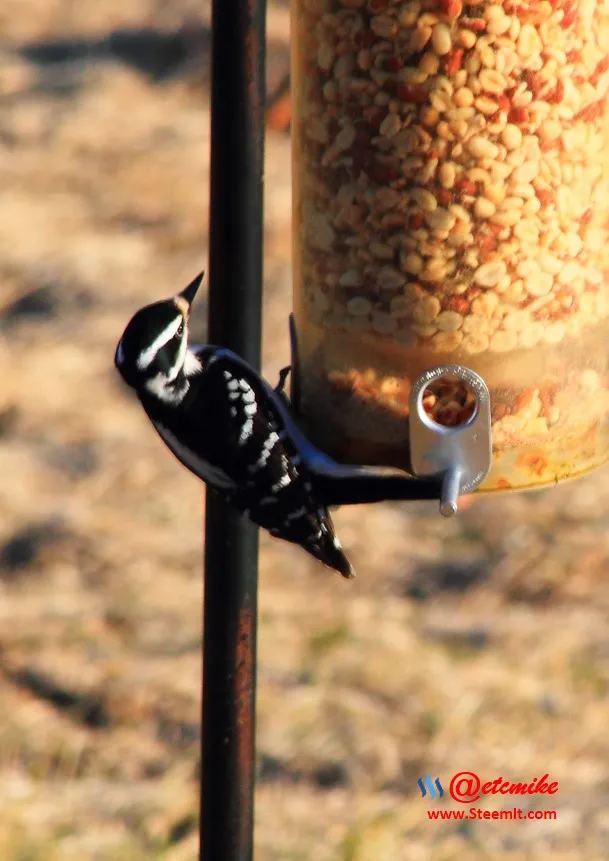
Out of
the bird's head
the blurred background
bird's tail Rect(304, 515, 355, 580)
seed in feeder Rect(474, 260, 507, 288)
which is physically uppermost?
seed in feeder Rect(474, 260, 507, 288)

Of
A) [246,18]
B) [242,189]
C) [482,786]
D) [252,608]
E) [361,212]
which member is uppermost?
[246,18]

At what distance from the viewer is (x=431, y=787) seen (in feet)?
15.3

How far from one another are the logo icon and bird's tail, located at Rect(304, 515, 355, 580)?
181 cm

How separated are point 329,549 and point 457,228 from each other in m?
0.70

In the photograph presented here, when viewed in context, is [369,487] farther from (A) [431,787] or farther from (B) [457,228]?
(A) [431,787]

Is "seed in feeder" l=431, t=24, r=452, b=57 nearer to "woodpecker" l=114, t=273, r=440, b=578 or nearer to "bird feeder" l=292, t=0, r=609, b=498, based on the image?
"bird feeder" l=292, t=0, r=609, b=498

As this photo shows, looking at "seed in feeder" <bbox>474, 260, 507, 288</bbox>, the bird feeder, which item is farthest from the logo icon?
"seed in feeder" <bbox>474, 260, 507, 288</bbox>

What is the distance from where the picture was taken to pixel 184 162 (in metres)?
8.66

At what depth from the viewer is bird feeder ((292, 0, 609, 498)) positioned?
2.68m

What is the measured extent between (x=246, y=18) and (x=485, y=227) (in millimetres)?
640

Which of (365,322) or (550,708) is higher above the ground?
(365,322)

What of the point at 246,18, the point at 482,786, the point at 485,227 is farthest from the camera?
the point at 482,786

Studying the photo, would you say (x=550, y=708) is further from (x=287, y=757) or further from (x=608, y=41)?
(x=608, y=41)

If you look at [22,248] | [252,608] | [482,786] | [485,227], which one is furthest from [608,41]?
[22,248]
